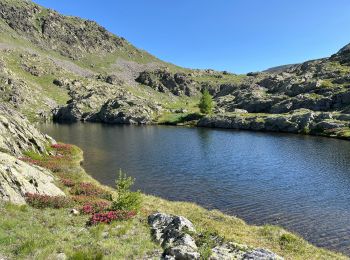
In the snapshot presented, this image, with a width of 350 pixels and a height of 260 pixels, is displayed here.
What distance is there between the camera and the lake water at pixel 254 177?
124ft

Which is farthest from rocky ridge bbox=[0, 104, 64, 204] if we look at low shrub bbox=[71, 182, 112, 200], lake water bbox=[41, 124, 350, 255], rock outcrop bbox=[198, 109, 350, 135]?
rock outcrop bbox=[198, 109, 350, 135]

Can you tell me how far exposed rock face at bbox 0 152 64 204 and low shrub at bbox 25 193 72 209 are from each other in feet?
1.92

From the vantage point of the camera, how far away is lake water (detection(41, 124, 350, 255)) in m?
37.7

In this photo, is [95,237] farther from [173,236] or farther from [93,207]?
[93,207]

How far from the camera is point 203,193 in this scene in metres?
47.4

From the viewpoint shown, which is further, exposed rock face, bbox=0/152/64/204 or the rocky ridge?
the rocky ridge

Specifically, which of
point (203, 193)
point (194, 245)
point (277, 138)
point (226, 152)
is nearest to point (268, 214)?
→ point (203, 193)

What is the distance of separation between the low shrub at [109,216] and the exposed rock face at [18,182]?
23.0 feet

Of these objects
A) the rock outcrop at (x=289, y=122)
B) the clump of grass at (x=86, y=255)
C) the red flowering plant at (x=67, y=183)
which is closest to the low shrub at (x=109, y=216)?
the clump of grass at (x=86, y=255)

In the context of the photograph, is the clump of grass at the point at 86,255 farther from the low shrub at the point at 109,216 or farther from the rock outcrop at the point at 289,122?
the rock outcrop at the point at 289,122

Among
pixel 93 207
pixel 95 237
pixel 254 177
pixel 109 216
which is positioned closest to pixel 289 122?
pixel 254 177

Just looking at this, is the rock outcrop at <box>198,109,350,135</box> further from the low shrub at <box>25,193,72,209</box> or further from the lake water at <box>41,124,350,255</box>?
the low shrub at <box>25,193,72,209</box>

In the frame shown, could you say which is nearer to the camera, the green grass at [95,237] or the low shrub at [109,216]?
the green grass at [95,237]

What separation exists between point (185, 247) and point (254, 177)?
128ft
